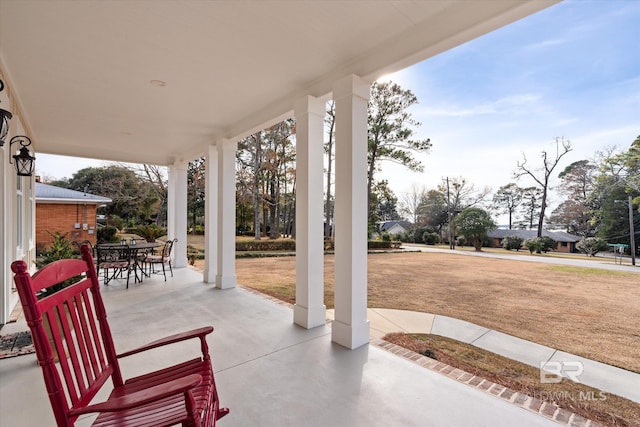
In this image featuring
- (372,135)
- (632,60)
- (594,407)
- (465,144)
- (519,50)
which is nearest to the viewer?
(594,407)

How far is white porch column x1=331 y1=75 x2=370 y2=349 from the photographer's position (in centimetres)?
299

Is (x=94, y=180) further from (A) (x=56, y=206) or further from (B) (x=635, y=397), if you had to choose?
(B) (x=635, y=397)

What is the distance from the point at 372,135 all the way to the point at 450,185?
10.9 meters

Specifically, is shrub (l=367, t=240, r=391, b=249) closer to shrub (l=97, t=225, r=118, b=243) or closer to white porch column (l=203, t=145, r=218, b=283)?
white porch column (l=203, t=145, r=218, b=283)

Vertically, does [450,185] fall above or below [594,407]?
above

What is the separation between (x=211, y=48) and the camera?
9.25 ft

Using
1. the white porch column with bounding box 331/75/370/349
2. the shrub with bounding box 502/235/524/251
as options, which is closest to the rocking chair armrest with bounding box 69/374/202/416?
the white porch column with bounding box 331/75/370/349

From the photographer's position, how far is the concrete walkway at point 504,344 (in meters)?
2.95

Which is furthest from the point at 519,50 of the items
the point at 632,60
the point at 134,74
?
the point at 134,74

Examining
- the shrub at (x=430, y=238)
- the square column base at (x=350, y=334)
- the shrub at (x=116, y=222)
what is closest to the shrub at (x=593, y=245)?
the shrub at (x=430, y=238)

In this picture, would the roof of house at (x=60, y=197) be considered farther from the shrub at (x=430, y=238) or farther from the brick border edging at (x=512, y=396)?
the shrub at (x=430, y=238)

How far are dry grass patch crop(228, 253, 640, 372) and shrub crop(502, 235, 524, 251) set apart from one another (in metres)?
8.13

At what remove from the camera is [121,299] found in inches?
188

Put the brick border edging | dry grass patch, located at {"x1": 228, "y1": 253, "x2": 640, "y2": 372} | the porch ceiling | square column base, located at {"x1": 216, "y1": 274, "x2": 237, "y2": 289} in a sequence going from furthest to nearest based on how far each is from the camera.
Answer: square column base, located at {"x1": 216, "y1": 274, "x2": 237, "y2": 289} → dry grass patch, located at {"x1": 228, "y1": 253, "x2": 640, "y2": 372} → the porch ceiling → the brick border edging
